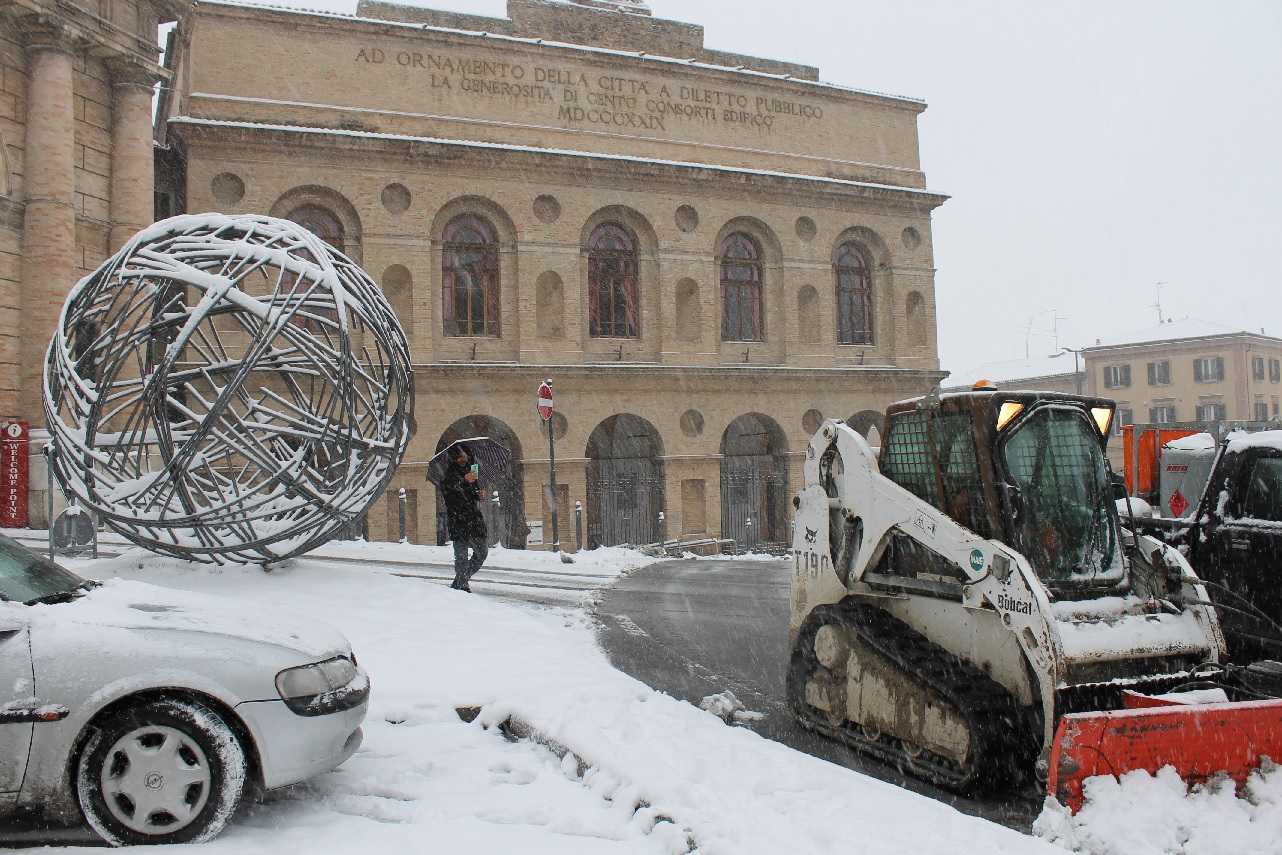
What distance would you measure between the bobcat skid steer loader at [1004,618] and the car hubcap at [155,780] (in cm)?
381

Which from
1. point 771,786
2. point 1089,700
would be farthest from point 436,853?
point 1089,700

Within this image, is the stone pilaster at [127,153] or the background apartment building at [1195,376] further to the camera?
the background apartment building at [1195,376]

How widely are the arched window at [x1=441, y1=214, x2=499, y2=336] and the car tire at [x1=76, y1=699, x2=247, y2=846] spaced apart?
21.9m

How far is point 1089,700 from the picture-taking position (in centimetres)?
546

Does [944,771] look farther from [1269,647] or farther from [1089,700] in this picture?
[1269,647]

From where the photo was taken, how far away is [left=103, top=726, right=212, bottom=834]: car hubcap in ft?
13.7

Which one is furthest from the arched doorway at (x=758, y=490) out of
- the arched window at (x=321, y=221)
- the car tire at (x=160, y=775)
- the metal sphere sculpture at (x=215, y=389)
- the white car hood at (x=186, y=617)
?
the car tire at (x=160, y=775)

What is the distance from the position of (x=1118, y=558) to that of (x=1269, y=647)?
1.99m

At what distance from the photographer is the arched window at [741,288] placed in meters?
28.6

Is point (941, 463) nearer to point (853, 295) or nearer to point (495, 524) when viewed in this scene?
point (495, 524)

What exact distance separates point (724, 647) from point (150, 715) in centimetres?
661

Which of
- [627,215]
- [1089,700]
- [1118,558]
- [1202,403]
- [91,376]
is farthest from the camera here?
[1202,403]

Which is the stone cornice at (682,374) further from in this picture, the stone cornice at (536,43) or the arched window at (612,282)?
the stone cornice at (536,43)

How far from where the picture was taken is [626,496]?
27.1m
